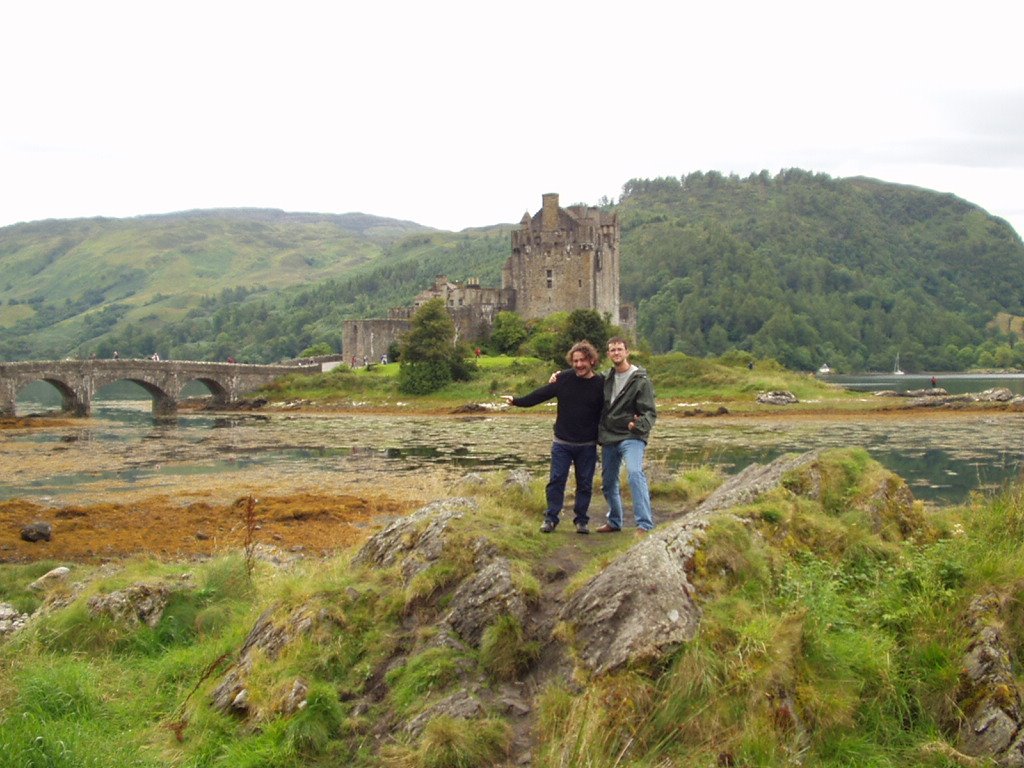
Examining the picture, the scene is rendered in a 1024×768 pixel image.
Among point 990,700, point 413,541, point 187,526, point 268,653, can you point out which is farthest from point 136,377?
point 990,700

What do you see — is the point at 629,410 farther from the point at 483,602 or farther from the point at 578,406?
the point at 483,602

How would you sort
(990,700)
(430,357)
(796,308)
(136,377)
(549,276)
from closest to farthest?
(990,700) → (430,357) → (136,377) → (549,276) → (796,308)

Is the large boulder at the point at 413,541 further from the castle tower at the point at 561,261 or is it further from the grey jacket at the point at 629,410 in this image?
the castle tower at the point at 561,261

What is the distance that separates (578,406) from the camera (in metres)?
11.0

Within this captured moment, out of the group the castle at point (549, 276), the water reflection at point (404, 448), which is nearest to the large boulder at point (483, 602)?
the water reflection at point (404, 448)

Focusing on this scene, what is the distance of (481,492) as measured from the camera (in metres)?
12.9

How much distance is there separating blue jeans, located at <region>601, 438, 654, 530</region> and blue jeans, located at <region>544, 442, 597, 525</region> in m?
0.21

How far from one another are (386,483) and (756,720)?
21.4 meters

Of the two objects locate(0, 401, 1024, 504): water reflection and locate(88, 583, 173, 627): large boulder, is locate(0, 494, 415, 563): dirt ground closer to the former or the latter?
locate(0, 401, 1024, 504): water reflection

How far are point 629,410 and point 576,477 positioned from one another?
0.96m

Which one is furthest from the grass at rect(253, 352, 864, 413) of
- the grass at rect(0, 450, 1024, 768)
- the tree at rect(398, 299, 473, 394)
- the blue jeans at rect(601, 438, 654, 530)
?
the grass at rect(0, 450, 1024, 768)

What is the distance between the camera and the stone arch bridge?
58812 millimetres

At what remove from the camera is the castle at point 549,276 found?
7925cm

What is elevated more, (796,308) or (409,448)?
(796,308)
